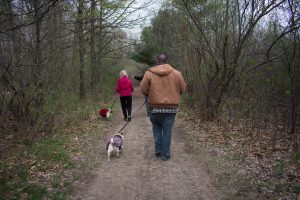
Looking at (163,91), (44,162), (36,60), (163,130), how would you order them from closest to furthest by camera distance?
1. (44,162)
2. (163,91)
3. (163,130)
4. (36,60)

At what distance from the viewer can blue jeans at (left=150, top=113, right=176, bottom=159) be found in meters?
7.82

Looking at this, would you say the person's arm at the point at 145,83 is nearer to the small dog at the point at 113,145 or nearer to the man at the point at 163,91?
the man at the point at 163,91

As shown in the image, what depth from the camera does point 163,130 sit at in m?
7.92

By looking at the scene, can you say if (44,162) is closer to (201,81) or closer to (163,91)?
(163,91)

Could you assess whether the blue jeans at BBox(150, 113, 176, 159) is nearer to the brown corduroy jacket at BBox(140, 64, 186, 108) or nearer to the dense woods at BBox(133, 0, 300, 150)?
the brown corduroy jacket at BBox(140, 64, 186, 108)

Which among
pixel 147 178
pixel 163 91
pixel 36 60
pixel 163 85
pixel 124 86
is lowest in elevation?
pixel 147 178

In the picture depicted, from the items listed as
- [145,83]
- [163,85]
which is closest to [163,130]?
[163,85]

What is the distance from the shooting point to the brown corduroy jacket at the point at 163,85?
25.2 feet

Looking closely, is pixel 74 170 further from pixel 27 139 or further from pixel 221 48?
pixel 221 48

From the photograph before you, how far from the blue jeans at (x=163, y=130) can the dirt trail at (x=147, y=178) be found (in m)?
0.22

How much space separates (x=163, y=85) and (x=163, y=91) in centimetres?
13

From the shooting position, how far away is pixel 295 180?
6207 mm

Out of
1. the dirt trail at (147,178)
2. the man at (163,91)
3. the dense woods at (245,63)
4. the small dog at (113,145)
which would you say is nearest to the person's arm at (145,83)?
the man at (163,91)

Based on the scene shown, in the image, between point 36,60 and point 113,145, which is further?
point 36,60
